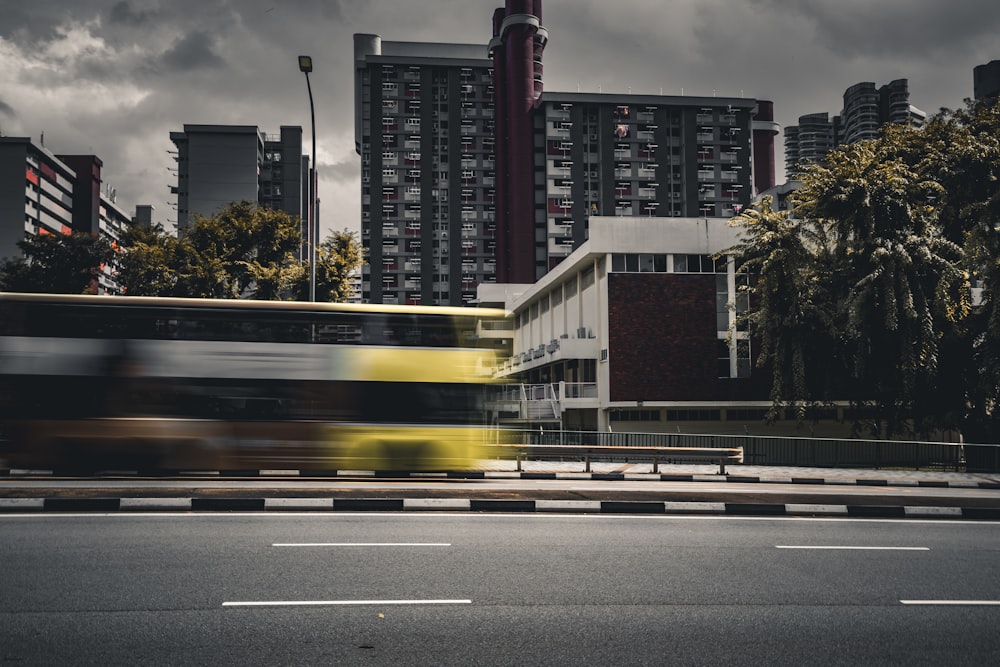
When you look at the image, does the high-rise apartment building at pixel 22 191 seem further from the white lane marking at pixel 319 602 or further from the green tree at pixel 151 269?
the white lane marking at pixel 319 602

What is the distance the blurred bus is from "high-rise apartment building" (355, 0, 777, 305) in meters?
68.7

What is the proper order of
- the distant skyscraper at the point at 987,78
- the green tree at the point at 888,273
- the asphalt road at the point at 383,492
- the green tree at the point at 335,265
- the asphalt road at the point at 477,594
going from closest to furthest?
the asphalt road at the point at 477,594 → the asphalt road at the point at 383,492 → the green tree at the point at 888,273 → the green tree at the point at 335,265 → the distant skyscraper at the point at 987,78

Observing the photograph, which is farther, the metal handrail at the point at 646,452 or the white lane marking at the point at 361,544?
the metal handrail at the point at 646,452

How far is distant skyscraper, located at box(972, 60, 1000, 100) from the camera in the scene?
137375mm

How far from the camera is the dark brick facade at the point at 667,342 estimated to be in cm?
3984

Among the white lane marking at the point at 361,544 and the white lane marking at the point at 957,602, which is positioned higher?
the white lane marking at the point at 361,544

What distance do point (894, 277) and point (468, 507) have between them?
19.4 meters

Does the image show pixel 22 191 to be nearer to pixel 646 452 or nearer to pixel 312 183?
pixel 312 183

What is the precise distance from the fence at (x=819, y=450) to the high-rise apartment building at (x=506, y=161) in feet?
181

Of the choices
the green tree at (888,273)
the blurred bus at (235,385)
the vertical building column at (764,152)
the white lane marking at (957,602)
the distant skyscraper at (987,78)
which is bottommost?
the white lane marking at (957,602)

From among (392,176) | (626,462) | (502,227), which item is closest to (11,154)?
(392,176)

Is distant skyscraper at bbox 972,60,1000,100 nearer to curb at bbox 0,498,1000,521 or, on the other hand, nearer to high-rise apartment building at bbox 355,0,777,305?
high-rise apartment building at bbox 355,0,777,305

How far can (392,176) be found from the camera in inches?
3681

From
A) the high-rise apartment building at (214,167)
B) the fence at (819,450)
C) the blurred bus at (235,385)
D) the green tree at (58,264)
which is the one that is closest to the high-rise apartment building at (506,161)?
the high-rise apartment building at (214,167)
